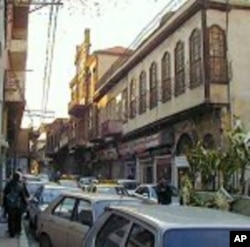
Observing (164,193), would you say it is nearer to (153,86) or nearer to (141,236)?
(141,236)

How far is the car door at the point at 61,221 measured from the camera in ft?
35.2

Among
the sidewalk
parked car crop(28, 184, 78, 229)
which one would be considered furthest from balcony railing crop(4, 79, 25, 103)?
the sidewalk

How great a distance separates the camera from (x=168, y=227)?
17.3 feet

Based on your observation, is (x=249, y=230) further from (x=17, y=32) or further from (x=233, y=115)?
(x=17, y=32)

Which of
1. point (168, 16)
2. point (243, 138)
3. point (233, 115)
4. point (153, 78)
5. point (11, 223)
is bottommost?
point (11, 223)

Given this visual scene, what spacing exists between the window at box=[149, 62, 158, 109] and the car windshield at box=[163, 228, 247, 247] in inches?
1214

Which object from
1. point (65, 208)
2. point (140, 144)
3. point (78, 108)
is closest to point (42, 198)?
point (65, 208)

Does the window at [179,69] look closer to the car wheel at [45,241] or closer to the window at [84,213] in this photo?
the car wheel at [45,241]

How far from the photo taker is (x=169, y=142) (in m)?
34.6

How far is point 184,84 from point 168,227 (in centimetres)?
2582

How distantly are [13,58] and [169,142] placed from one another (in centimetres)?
916

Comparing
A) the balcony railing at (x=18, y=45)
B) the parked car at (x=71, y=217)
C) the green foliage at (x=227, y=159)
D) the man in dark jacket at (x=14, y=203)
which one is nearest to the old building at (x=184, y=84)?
the balcony railing at (x=18, y=45)

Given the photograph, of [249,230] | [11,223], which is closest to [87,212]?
[249,230]

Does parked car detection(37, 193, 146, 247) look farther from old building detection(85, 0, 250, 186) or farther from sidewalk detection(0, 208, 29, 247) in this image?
old building detection(85, 0, 250, 186)
